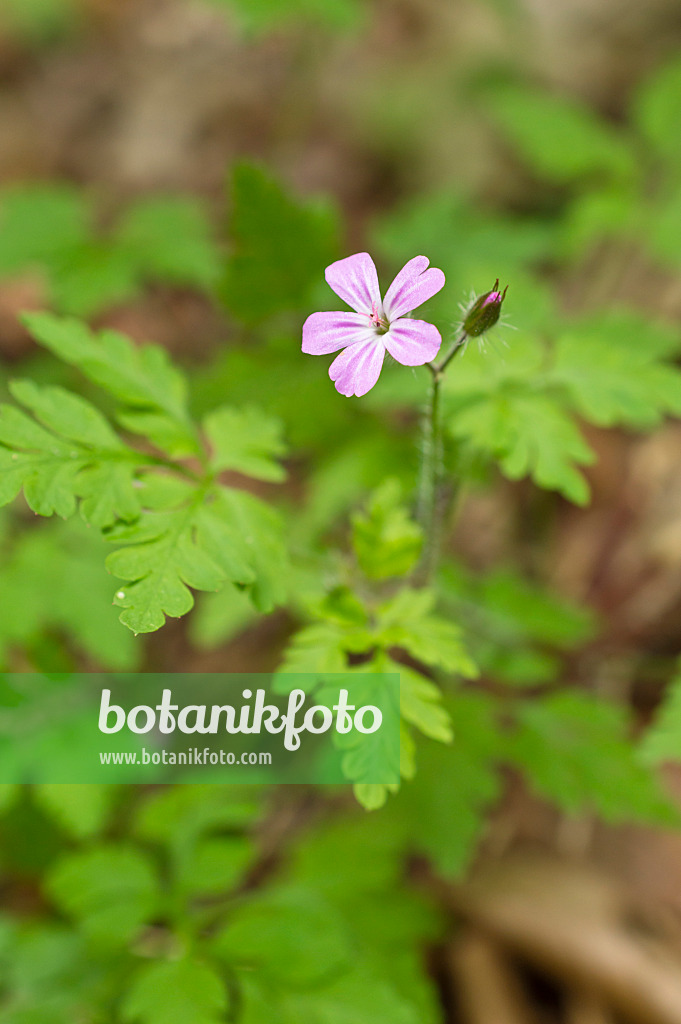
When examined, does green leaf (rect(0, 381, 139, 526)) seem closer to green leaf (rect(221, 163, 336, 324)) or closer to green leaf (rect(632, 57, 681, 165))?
green leaf (rect(221, 163, 336, 324))

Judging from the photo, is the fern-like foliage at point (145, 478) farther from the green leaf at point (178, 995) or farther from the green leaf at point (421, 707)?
the green leaf at point (178, 995)

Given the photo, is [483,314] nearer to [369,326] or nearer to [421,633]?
[369,326]

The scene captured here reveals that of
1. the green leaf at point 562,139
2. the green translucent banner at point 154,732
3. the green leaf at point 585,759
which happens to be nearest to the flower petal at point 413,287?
the green translucent banner at point 154,732

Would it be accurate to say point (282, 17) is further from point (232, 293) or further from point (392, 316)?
point (392, 316)

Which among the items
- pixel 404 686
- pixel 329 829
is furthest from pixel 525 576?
pixel 404 686

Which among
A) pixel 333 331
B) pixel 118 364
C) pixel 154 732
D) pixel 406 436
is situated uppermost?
pixel 406 436

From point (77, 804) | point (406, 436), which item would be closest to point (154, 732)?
point (77, 804)

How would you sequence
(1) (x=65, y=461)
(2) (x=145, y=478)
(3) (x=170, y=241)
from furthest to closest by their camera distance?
(3) (x=170, y=241) < (2) (x=145, y=478) < (1) (x=65, y=461)
